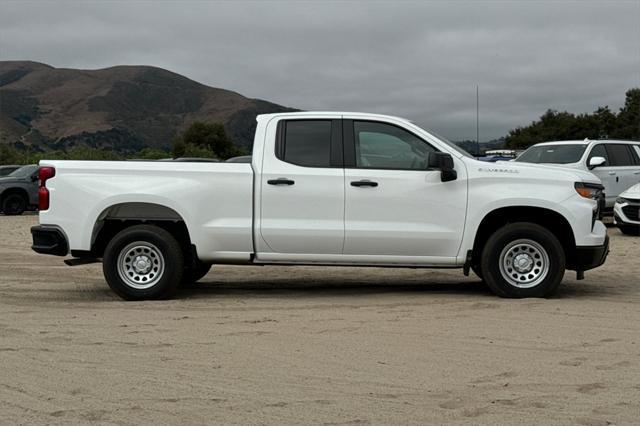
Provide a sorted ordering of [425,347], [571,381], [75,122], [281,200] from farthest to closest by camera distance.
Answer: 1. [75,122]
2. [281,200]
3. [425,347]
4. [571,381]

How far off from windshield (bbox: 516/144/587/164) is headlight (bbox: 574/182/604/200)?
29.4 feet

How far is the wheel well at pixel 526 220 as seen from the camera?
9305 millimetres

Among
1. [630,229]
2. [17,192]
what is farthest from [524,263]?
[17,192]

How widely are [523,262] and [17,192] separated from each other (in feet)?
68.5

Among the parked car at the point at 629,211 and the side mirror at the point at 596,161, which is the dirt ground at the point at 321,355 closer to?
the parked car at the point at 629,211

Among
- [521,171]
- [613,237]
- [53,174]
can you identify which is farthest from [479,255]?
[613,237]

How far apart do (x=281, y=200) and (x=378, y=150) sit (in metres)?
1.19

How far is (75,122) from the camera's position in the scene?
165500 mm

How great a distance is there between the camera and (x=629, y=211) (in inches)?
654

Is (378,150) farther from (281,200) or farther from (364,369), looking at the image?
(364,369)

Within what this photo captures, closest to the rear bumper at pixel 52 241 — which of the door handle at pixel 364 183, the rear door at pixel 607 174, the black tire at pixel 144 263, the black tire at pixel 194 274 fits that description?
the black tire at pixel 144 263

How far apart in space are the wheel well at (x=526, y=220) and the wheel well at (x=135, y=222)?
10.2 feet

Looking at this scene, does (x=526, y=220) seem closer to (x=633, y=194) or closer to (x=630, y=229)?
(x=633, y=194)

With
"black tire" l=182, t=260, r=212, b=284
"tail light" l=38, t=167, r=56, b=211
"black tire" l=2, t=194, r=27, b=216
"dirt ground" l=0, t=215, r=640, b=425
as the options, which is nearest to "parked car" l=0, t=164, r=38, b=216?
"black tire" l=2, t=194, r=27, b=216
